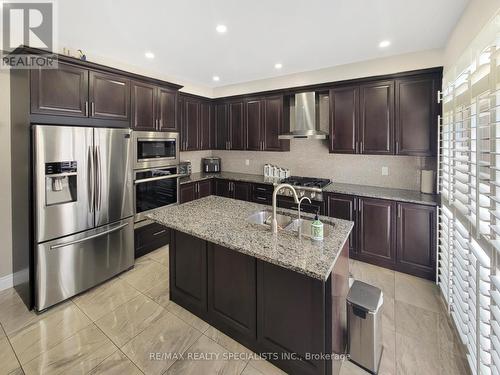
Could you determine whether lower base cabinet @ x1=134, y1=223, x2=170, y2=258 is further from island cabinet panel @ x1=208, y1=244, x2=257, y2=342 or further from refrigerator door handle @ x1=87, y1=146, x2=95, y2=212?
island cabinet panel @ x1=208, y1=244, x2=257, y2=342

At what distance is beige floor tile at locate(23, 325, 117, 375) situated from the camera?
5.72 feet

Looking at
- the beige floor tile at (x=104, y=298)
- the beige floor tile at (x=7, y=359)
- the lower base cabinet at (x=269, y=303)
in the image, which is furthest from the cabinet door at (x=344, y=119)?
the beige floor tile at (x=7, y=359)

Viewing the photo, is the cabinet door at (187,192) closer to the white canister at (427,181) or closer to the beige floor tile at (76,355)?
the beige floor tile at (76,355)

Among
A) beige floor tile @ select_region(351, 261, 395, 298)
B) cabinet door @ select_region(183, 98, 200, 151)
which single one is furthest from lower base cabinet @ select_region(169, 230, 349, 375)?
cabinet door @ select_region(183, 98, 200, 151)

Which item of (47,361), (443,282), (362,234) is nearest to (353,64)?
(362,234)

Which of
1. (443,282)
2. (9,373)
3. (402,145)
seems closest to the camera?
(9,373)

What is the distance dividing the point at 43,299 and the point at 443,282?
402 cm

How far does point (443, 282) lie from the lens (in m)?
2.50

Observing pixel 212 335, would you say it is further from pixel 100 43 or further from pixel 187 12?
pixel 100 43

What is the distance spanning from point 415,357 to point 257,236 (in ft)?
5.04

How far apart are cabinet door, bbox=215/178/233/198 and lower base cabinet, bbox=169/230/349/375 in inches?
90.6

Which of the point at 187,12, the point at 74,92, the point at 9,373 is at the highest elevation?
the point at 187,12

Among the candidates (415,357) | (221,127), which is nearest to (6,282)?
(221,127)

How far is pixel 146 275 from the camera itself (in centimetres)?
301
